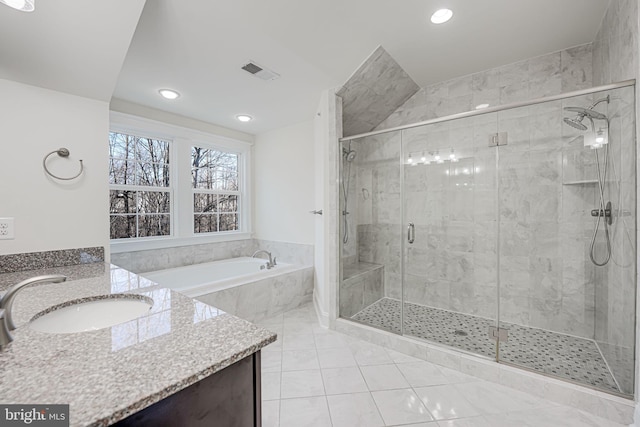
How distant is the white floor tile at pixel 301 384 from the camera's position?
1.70m

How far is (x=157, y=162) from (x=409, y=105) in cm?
311

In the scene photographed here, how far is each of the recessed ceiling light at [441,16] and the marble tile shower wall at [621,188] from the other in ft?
3.02

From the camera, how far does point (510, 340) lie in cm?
221

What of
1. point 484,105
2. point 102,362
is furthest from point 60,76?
point 484,105

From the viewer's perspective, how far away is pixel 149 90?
260 cm

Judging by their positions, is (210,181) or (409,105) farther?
(210,181)

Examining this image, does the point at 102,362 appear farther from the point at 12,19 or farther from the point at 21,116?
the point at 21,116

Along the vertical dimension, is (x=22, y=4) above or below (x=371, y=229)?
above

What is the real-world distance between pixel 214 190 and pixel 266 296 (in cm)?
179

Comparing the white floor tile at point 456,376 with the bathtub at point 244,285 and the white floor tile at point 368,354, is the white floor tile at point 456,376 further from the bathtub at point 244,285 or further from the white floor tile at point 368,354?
the bathtub at point 244,285

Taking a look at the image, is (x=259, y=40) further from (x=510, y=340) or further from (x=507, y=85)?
(x=510, y=340)

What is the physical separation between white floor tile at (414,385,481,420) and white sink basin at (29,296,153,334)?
1657 millimetres

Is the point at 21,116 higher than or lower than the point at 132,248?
higher

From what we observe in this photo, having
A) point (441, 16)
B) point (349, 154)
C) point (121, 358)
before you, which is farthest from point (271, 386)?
point (441, 16)
